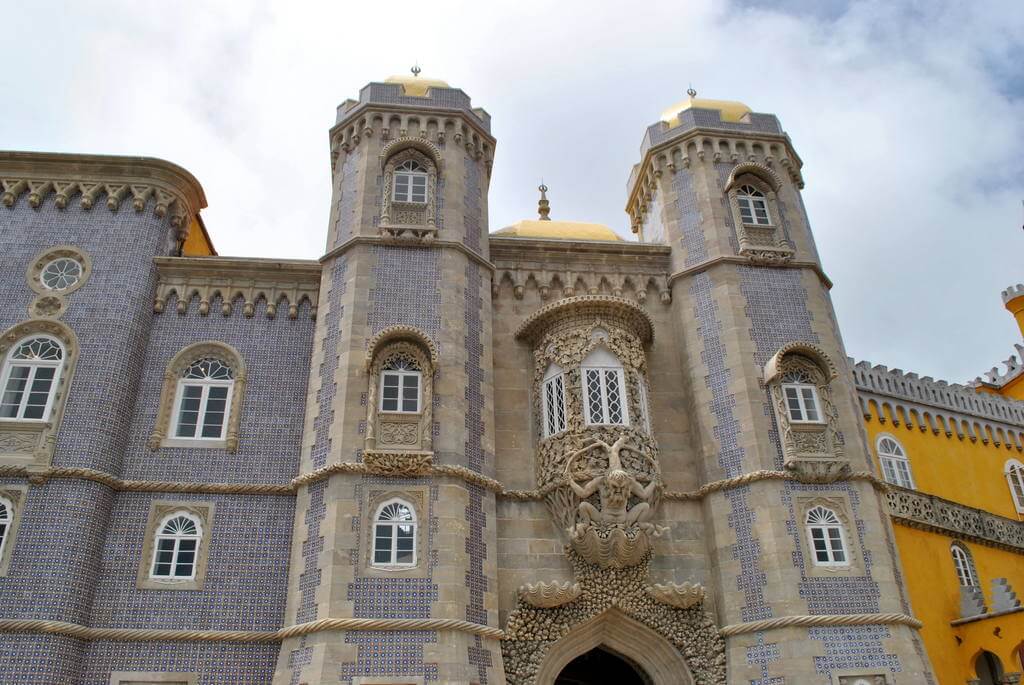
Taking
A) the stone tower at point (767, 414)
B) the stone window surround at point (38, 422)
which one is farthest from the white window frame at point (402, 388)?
the stone window surround at point (38, 422)

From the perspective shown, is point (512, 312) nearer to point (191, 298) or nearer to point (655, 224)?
point (655, 224)

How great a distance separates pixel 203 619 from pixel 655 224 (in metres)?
13.5

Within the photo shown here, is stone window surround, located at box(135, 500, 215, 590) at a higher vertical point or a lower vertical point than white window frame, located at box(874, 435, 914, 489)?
lower

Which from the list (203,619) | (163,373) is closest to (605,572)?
(203,619)

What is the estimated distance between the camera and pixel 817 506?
1488 centimetres

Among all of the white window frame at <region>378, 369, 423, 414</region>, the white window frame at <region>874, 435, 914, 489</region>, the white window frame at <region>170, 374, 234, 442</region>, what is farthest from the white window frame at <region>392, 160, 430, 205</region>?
the white window frame at <region>874, 435, 914, 489</region>

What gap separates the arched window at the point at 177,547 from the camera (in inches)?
563

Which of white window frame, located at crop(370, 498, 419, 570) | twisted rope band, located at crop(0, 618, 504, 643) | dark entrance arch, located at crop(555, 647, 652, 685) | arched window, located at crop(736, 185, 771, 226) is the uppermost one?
arched window, located at crop(736, 185, 771, 226)

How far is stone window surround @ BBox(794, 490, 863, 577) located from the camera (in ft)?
47.0

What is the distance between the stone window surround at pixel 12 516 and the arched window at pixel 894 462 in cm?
2057

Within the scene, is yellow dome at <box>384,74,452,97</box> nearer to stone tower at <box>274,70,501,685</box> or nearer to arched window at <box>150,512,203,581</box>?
stone tower at <box>274,70,501,685</box>

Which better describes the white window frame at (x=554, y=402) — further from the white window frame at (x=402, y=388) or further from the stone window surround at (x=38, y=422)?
the stone window surround at (x=38, y=422)

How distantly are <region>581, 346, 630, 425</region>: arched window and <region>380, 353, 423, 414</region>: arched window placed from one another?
3.32m

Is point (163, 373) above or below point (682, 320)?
below
